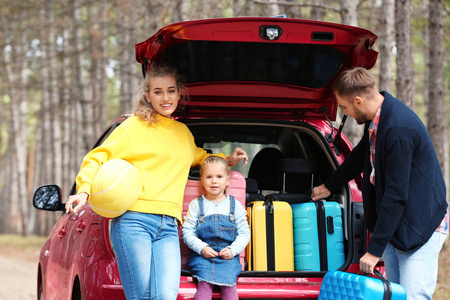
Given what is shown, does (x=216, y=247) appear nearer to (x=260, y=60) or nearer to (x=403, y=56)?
(x=260, y=60)

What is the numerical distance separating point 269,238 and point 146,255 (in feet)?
3.07

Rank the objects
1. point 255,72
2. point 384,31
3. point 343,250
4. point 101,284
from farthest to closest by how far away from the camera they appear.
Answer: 1. point 384,31
2. point 255,72
3. point 343,250
4. point 101,284

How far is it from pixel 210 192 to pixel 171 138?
1.37 ft

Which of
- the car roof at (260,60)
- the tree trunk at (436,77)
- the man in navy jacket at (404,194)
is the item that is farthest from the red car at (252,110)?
the tree trunk at (436,77)

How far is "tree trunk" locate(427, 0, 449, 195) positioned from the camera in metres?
11.0

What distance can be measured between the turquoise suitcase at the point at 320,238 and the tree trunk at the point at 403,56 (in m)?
4.99

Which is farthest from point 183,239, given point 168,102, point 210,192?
point 168,102

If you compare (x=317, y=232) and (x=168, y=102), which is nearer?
(x=168, y=102)

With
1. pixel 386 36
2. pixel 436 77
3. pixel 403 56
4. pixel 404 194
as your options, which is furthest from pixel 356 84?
pixel 436 77

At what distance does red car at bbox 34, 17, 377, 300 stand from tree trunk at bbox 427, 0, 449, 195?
6.24 metres

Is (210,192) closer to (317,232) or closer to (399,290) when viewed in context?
Answer: (317,232)

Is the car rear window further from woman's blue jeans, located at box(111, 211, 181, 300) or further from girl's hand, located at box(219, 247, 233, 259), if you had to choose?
girl's hand, located at box(219, 247, 233, 259)

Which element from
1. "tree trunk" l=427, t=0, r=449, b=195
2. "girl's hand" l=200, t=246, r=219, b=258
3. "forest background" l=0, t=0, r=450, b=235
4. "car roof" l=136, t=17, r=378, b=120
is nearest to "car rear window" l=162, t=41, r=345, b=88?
"car roof" l=136, t=17, r=378, b=120

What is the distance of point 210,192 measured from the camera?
4.04 meters
